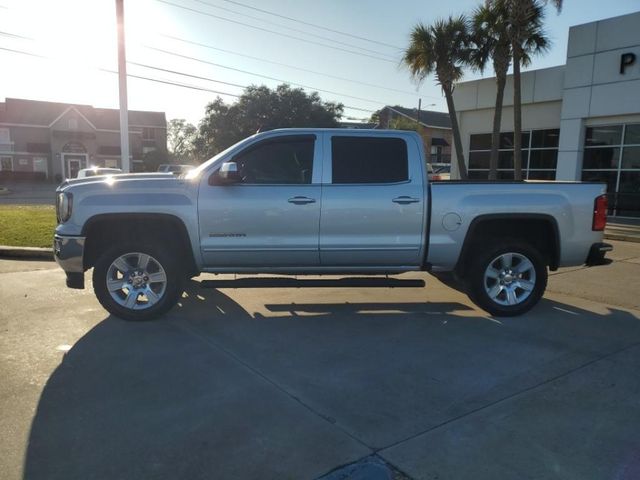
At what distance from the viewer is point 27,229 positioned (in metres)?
11.9

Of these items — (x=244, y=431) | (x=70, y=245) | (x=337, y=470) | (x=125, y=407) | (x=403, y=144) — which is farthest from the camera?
(x=403, y=144)

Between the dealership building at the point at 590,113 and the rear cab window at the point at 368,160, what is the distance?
14323mm

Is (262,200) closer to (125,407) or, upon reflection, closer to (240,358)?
(240,358)

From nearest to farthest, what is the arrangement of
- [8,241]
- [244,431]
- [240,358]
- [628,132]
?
[244,431] → [240,358] → [8,241] → [628,132]

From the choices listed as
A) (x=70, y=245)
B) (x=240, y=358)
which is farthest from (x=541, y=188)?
(x=70, y=245)

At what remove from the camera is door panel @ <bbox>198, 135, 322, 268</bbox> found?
529 cm

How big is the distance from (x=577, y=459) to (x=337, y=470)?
1377 millimetres

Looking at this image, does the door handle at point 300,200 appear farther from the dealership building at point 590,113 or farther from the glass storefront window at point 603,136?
the glass storefront window at point 603,136

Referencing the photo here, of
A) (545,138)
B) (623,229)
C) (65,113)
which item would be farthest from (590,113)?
(65,113)

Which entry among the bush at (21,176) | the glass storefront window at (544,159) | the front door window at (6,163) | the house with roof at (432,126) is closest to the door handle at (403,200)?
the glass storefront window at (544,159)

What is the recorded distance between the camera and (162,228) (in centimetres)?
546

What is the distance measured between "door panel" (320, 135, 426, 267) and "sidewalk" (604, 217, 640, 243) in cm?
952

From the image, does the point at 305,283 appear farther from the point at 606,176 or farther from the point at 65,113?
the point at 65,113

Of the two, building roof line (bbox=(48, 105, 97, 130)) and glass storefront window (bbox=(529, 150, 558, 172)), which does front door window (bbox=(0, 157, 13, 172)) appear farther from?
glass storefront window (bbox=(529, 150, 558, 172))
